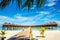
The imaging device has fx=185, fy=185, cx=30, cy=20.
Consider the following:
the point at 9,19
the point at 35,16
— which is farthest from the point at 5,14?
the point at 35,16

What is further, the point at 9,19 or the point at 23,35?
the point at 9,19

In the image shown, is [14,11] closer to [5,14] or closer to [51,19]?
[5,14]

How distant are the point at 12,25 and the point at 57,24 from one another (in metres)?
2.01

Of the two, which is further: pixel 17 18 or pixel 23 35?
pixel 17 18

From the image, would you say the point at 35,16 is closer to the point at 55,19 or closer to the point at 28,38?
the point at 55,19

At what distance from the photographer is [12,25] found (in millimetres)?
8258

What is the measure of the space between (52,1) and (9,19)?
84.1 inches

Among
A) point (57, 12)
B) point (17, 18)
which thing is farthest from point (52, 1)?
point (17, 18)

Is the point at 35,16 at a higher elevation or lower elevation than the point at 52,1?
lower

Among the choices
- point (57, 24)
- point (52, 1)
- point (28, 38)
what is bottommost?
point (28, 38)

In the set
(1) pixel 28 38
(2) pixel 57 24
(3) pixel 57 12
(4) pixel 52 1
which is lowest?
(1) pixel 28 38

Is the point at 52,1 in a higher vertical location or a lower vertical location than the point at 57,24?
higher

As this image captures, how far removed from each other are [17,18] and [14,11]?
0.37 meters

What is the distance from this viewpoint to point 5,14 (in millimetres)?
8375
